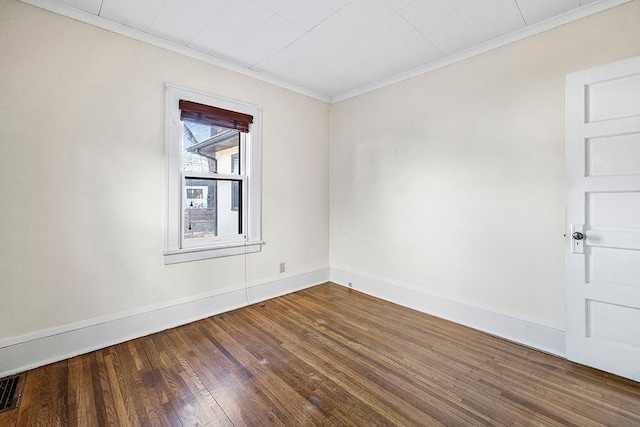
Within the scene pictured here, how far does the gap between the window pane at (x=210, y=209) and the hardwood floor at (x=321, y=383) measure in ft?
3.32

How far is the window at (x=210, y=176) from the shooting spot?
2.81 m

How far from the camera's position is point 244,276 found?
133 inches

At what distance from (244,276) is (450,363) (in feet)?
7.51

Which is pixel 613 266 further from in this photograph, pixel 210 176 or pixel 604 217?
pixel 210 176

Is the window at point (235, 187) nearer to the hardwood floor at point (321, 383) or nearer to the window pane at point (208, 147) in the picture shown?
the window pane at point (208, 147)

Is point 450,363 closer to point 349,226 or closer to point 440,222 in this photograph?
point 440,222

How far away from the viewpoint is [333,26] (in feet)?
8.13

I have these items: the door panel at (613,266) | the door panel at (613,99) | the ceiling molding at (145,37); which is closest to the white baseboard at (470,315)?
the door panel at (613,266)

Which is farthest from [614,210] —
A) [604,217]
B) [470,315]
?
[470,315]

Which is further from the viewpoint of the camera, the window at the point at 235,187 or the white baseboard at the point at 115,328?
the window at the point at 235,187

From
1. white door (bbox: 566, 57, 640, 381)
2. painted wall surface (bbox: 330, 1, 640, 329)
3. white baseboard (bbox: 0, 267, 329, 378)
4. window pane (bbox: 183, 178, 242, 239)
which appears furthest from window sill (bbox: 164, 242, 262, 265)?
white door (bbox: 566, 57, 640, 381)

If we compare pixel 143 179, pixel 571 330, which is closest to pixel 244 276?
pixel 143 179

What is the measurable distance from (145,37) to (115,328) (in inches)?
104

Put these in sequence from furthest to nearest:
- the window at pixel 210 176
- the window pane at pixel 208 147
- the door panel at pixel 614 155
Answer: the window pane at pixel 208 147 → the window at pixel 210 176 → the door panel at pixel 614 155
